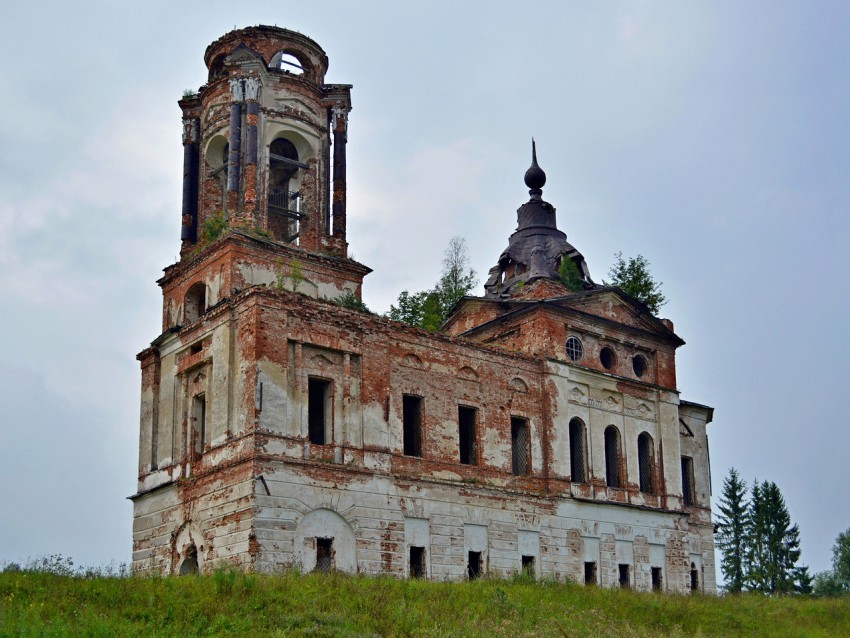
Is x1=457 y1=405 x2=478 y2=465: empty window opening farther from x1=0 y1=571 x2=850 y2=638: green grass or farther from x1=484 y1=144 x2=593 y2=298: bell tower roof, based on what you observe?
x1=484 y1=144 x2=593 y2=298: bell tower roof

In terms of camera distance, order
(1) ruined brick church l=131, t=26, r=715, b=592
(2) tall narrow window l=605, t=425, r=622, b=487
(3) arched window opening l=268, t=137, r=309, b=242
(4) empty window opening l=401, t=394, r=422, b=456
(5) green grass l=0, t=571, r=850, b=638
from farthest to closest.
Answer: (2) tall narrow window l=605, t=425, r=622, b=487 → (3) arched window opening l=268, t=137, r=309, b=242 → (4) empty window opening l=401, t=394, r=422, b=456 → (1) ruined brick church l=131, t=26, r=715, b=592 → (5) green grass l=0, t=571, r=850, b=638

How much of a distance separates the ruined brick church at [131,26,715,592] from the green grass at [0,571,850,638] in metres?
2.52

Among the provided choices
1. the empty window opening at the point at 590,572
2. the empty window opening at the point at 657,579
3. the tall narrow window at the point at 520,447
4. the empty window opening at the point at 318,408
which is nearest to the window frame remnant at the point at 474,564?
the tall narrow window at the point at 520,447

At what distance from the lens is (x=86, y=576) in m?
18.9

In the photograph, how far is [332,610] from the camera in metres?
18.0

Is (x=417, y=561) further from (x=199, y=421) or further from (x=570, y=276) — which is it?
(x=570, y=276)

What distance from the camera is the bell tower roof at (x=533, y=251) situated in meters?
33.1

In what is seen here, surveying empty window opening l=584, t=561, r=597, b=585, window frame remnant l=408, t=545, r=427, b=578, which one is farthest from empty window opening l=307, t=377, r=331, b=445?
empty window opening l=584, t=561, r=597, b=585

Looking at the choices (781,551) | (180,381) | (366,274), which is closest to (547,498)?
(366,274)

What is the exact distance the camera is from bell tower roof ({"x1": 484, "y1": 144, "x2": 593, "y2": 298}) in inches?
1304

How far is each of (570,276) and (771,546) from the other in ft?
77.0

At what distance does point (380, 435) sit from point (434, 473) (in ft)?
6.13

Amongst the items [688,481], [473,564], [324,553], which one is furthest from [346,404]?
[688,481]

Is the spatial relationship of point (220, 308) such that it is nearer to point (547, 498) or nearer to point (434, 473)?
point (434, 473)
